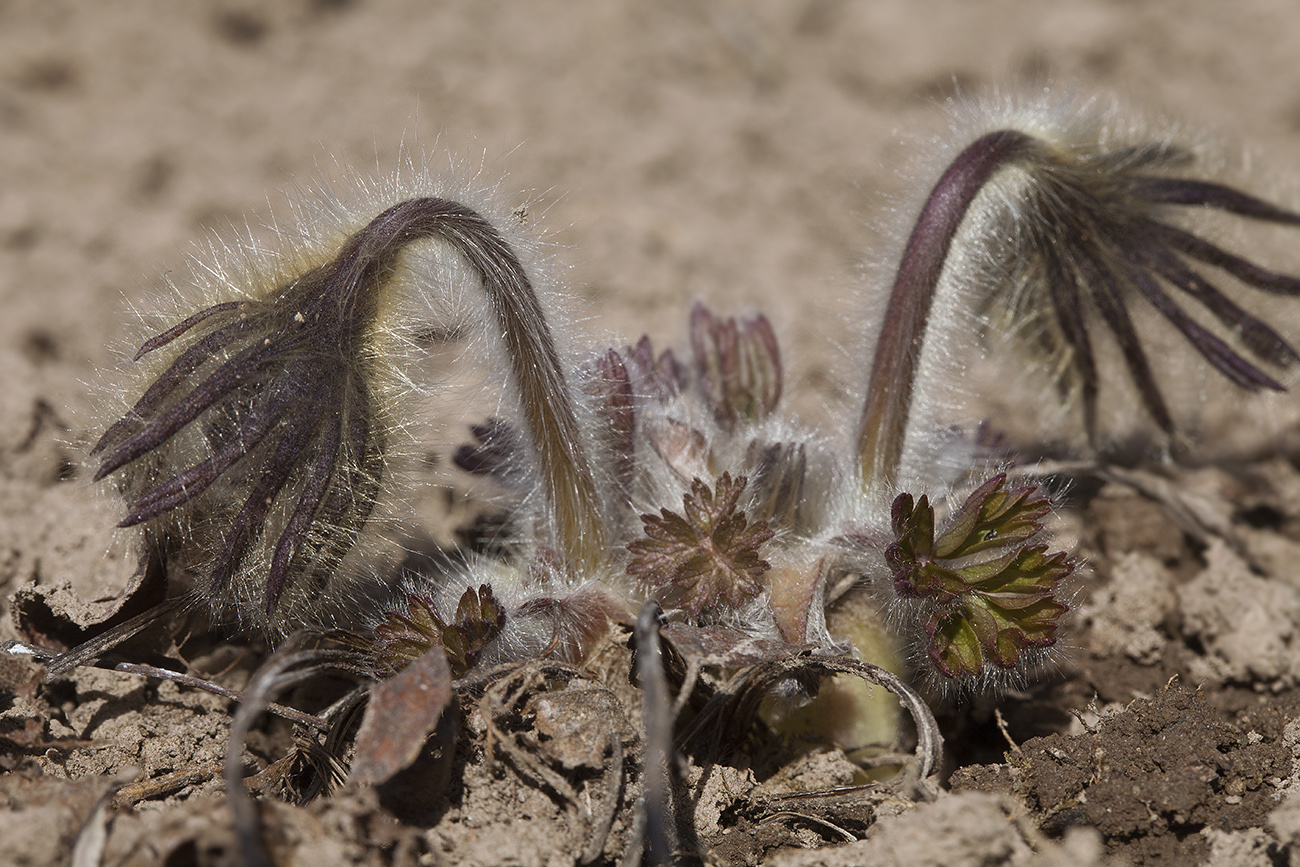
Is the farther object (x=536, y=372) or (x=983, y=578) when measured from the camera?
(x=536, y=372)

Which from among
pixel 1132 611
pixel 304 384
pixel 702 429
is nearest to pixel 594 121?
pixel 702 429

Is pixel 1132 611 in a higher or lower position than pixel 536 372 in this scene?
lower

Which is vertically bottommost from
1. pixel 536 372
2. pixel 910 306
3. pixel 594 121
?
Answer: pixel 536 372

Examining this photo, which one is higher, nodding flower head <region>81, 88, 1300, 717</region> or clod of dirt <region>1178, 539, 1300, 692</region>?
nodding flower head <region>81, 88, 1300, 717</region>

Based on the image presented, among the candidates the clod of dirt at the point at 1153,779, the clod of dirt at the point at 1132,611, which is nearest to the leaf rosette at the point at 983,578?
the clod of dirt at the point at 1153,779

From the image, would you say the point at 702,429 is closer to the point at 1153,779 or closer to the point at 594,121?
the point at 1153,779

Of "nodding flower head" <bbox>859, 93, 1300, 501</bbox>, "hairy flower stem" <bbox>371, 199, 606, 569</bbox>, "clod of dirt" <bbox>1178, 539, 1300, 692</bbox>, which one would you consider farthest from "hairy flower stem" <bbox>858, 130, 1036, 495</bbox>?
"clod of dirt" <bbox>1178, 539, 1300, 692</bbox>

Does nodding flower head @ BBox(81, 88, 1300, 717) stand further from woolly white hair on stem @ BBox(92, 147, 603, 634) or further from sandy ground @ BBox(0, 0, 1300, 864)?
sandy ground @ BBox(0, 0, 1300, 864)
